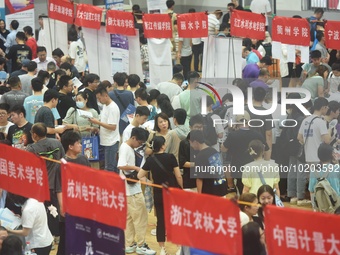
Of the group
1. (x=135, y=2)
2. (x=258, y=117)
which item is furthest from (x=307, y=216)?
(x=135, y=2)

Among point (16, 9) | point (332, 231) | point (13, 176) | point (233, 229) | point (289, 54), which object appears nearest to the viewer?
point (332, 231)

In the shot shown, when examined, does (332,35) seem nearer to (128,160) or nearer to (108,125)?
(108,125)

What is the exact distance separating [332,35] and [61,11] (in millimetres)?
4897

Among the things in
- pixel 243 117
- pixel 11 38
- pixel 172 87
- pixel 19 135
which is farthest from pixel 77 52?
pixel 19 135

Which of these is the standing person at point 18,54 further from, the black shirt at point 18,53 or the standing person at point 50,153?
the standing person at point 50,153

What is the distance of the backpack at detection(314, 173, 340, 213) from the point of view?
987cm

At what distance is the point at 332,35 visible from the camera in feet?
48.7

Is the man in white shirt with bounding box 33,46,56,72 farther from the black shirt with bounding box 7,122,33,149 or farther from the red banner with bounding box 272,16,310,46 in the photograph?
the black shirt with bounding box 7,122,33,149

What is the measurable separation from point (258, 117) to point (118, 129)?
6.42ft

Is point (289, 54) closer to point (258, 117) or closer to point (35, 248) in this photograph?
point (258, 117)

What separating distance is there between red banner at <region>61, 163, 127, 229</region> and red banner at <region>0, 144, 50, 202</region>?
0.39 meters

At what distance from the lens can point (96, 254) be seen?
7.60m

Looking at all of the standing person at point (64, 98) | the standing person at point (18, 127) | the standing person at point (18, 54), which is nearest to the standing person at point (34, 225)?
the standing person at point (18, 127)

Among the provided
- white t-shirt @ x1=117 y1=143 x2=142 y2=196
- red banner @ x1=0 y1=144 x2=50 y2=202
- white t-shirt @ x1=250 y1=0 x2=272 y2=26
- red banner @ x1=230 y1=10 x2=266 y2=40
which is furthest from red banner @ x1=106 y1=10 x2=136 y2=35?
red banner @ x1=0 y1=144 x2=50 y2=202
